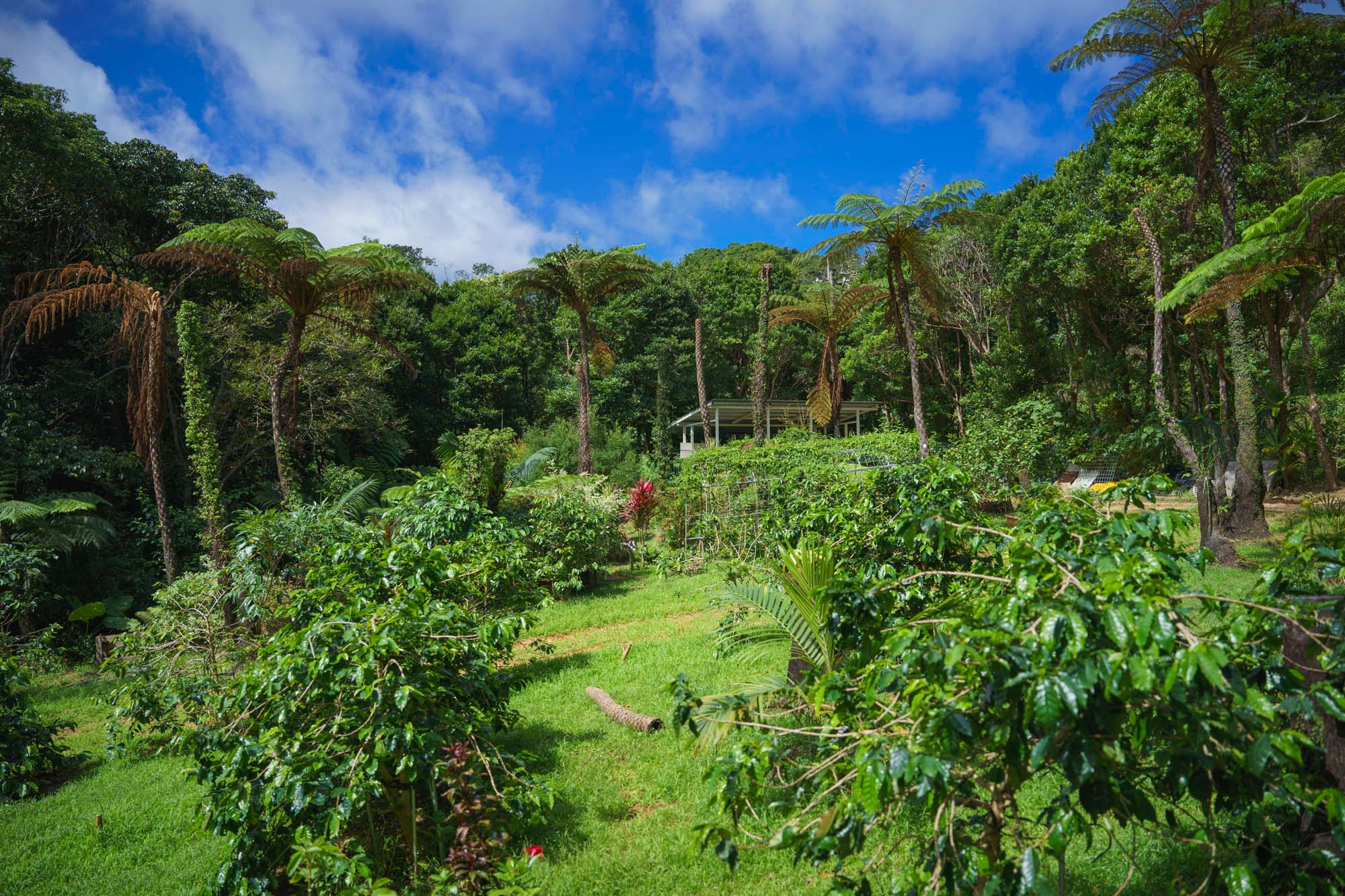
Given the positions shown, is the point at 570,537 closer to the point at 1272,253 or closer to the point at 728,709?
the point at 728,709

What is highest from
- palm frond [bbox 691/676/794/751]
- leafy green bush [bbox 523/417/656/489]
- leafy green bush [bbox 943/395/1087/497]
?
leafy green bush [bbox 523/417/656/489]

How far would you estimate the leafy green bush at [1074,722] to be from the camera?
1.58 m

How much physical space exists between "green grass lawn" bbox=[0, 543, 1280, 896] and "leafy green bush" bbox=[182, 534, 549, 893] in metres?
0.50

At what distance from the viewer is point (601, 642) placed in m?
8.08

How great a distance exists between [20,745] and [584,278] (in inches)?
562

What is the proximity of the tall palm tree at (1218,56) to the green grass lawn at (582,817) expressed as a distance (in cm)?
281

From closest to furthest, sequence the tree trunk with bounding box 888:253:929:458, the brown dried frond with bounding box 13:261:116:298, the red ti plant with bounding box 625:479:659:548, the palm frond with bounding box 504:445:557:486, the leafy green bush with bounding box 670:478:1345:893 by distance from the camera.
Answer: the leafy green bush with bounding box 670:478:1345:893 → the brown dried frond with bounding box 13:261:116:298 → the tree trunk with bounding box 888:253:929:458 → the red ti plant with bounding box 625:479:659:548 → the palm frond with bounding box 504:445:557:486

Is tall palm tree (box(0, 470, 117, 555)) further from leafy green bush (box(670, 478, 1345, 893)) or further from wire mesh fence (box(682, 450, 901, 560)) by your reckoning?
leafy green bush (box(670, 478, 1345, 893))

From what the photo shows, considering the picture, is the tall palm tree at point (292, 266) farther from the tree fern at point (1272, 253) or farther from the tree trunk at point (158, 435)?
the tree fern at point (1272, 253)

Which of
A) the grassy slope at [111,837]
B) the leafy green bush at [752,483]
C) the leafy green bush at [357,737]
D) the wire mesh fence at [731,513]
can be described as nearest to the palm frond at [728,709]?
the leafy green bush at [357,737]

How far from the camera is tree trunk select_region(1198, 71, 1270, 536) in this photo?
904cm

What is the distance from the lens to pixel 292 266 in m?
9.94

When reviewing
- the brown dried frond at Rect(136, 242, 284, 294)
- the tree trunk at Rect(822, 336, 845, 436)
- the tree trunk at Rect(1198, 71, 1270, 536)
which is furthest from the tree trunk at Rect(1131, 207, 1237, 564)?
the brown dried frond at Rect(136, 242, 284, 294)

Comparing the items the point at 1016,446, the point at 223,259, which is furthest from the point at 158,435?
the point at 1016,446
